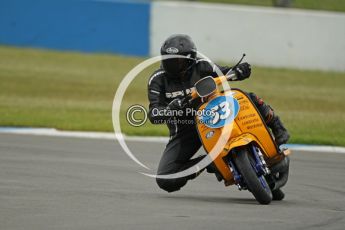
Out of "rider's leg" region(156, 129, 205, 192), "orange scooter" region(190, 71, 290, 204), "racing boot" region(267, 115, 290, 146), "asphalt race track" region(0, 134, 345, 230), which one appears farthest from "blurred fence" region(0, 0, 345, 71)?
"orange scooter" region(190, 71, 290, 204)

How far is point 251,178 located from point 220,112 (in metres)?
0.65

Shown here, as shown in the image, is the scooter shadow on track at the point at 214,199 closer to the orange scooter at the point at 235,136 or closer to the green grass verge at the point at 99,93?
the orange scooter at the point at 235,136

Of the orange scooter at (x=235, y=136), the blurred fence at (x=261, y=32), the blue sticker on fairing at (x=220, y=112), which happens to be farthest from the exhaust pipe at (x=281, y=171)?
the blurred fence at (x=261, y=32)

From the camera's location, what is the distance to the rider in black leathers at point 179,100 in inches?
323

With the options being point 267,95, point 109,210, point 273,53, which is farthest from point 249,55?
point 109,210

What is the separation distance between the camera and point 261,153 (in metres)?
7.99

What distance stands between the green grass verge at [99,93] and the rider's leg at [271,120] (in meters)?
5.65

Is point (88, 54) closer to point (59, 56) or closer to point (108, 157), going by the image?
point (59, 56)

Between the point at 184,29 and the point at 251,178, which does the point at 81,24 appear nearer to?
the point at 184,29

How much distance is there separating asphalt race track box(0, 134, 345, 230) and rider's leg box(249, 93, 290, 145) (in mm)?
593

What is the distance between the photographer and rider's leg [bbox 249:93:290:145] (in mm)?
8320

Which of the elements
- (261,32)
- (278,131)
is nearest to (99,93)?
(261,32)

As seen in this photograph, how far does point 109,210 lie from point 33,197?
913mm

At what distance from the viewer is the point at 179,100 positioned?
26.4 ft
